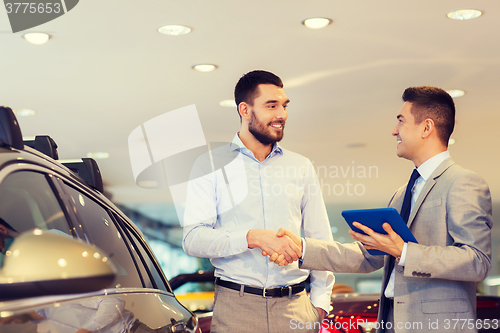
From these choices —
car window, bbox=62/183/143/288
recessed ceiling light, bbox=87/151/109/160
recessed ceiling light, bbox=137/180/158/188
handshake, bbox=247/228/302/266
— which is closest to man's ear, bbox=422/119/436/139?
handshake, bbox=247/228/302/266

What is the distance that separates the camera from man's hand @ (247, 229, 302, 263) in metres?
2.05

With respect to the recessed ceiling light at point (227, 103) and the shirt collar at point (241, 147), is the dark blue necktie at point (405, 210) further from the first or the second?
the recessed ceiling light at point (227, 103)

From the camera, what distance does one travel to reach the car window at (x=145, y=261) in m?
1.71

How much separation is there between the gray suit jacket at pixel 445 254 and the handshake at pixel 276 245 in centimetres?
40

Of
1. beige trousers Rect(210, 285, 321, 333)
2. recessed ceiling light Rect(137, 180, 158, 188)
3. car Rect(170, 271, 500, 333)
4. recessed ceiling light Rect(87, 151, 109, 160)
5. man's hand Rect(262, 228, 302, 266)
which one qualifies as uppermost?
man's hand Rect(262, 228, 302, 266)

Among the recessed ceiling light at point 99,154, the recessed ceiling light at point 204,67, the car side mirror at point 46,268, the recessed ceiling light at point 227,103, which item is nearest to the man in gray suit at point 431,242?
the car side mirror at point 46,268

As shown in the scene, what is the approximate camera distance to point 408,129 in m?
2.07

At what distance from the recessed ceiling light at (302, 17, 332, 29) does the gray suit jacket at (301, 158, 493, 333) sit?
186 centimetres

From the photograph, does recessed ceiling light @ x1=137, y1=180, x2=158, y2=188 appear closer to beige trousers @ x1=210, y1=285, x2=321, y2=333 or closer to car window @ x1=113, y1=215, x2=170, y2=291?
beige trousers @ x1=210, y1=285, x2=321, y2=333

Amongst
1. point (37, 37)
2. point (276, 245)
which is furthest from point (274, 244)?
point (37, 37)

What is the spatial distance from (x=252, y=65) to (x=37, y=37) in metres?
1.72

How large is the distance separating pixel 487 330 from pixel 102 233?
3.10 m

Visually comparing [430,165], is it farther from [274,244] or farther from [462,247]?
[274,244]

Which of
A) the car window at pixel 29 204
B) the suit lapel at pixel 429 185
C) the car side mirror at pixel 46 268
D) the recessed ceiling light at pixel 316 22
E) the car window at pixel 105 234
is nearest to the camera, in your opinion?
the car side mirror at pixel 46 268
